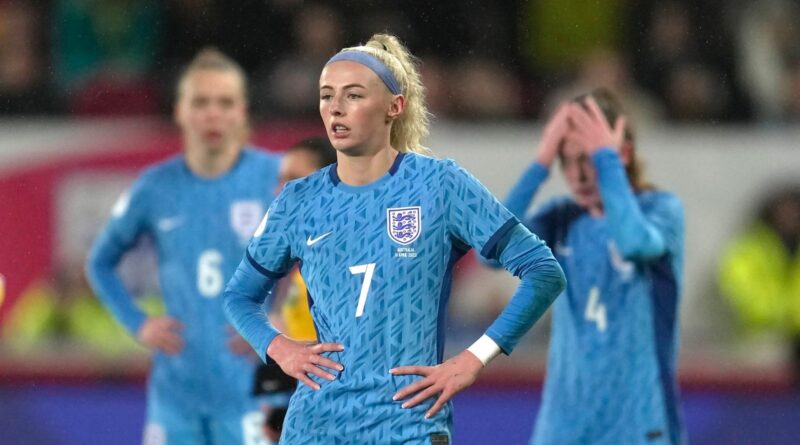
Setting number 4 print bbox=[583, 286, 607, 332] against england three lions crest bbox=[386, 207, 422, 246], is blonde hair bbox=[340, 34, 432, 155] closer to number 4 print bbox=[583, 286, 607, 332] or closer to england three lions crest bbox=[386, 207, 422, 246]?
england three lions crest bbox=[386, 207, 422, 246]

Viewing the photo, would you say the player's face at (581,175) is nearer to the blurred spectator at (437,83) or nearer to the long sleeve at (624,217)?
the long sleeve at (624,217)

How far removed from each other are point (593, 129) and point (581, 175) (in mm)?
219

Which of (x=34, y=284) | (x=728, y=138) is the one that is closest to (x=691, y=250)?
(x=728, y=138)

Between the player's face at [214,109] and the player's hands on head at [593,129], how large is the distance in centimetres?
194

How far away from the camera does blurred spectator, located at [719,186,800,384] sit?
11.6 metres

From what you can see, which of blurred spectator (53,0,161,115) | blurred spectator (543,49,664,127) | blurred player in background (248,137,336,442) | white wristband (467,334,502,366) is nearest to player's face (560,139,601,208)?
blurred player in background (248,137,336,442)

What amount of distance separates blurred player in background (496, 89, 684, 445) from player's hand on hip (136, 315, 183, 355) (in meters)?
1.99

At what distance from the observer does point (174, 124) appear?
12109 mm

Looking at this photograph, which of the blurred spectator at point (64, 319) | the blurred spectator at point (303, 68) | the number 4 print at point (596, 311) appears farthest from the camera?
the blurred spectator at point (303, 68)

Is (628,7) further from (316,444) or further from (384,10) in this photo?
(316,444)

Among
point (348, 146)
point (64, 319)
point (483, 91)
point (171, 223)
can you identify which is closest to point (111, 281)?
point (171, 223)

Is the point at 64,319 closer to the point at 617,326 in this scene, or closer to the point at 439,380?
the point at 617,326

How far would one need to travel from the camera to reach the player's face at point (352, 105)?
17.9 ft

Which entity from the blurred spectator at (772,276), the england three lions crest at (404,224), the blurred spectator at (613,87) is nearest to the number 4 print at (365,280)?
the england three lions crest at (404,224)
